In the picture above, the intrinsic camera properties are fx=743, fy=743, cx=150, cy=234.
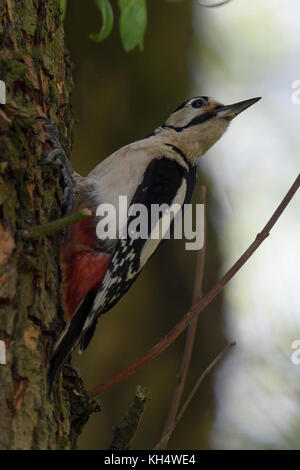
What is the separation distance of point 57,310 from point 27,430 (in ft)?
1.49

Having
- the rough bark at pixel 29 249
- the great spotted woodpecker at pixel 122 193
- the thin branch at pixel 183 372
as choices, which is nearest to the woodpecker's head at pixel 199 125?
the great spotted woodpecker at pixel 122 193

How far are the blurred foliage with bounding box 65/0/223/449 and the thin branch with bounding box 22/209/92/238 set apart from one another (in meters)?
2.26

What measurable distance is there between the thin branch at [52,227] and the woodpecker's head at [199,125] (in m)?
1.48

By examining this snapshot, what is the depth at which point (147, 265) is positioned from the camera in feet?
14.0

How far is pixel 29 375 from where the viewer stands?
1.82m

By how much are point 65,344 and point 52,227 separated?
1.24 ft

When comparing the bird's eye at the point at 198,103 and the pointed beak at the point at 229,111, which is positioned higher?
the bird's eye at the point at 198,103

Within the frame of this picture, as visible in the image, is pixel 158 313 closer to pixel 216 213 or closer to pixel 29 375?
pixel 216 213

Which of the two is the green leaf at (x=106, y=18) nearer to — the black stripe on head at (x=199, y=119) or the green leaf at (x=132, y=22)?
the green leaf at (x=132, y=22)

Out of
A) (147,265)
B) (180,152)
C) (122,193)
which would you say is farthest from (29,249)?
(147,265)

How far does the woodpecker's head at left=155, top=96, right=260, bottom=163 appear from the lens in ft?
10.7

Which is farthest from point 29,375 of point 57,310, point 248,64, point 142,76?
point 248,64

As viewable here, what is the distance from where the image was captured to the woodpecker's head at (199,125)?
3271mm

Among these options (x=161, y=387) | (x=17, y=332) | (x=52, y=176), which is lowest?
(x=161, y=387)
